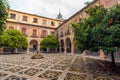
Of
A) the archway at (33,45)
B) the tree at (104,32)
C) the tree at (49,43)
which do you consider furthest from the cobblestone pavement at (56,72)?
the archway at (33,45)

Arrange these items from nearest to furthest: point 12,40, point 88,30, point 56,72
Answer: point 56,72, point 88,30, point 12,40

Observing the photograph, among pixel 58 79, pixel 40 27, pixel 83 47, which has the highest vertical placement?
pixel 40 27

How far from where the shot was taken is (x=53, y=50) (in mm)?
30734

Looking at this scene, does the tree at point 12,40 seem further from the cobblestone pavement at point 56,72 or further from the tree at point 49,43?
the cobblestone pavement at point 56,72

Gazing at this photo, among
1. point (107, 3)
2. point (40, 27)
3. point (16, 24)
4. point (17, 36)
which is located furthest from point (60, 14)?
point (107, 3)

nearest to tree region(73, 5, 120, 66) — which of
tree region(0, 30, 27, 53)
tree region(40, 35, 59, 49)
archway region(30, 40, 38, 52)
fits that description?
tree region(0, 30, 27, 53)

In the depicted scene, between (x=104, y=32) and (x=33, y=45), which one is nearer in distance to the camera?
(x=104, y=32)

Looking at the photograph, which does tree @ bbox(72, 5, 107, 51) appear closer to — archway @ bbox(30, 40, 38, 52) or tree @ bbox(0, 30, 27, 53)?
tree @ bbox(0, 30, 27, 53)

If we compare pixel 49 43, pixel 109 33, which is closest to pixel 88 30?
pixel 109 33

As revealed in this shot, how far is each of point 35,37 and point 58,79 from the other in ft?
81.4

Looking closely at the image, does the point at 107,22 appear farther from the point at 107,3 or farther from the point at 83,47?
the point at 107,3

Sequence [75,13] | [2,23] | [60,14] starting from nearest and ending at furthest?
1. [2,23]
2. [75,13]
3. [60,14]

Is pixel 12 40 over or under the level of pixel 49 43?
over

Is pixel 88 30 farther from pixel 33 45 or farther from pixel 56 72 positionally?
pixel 33 45
